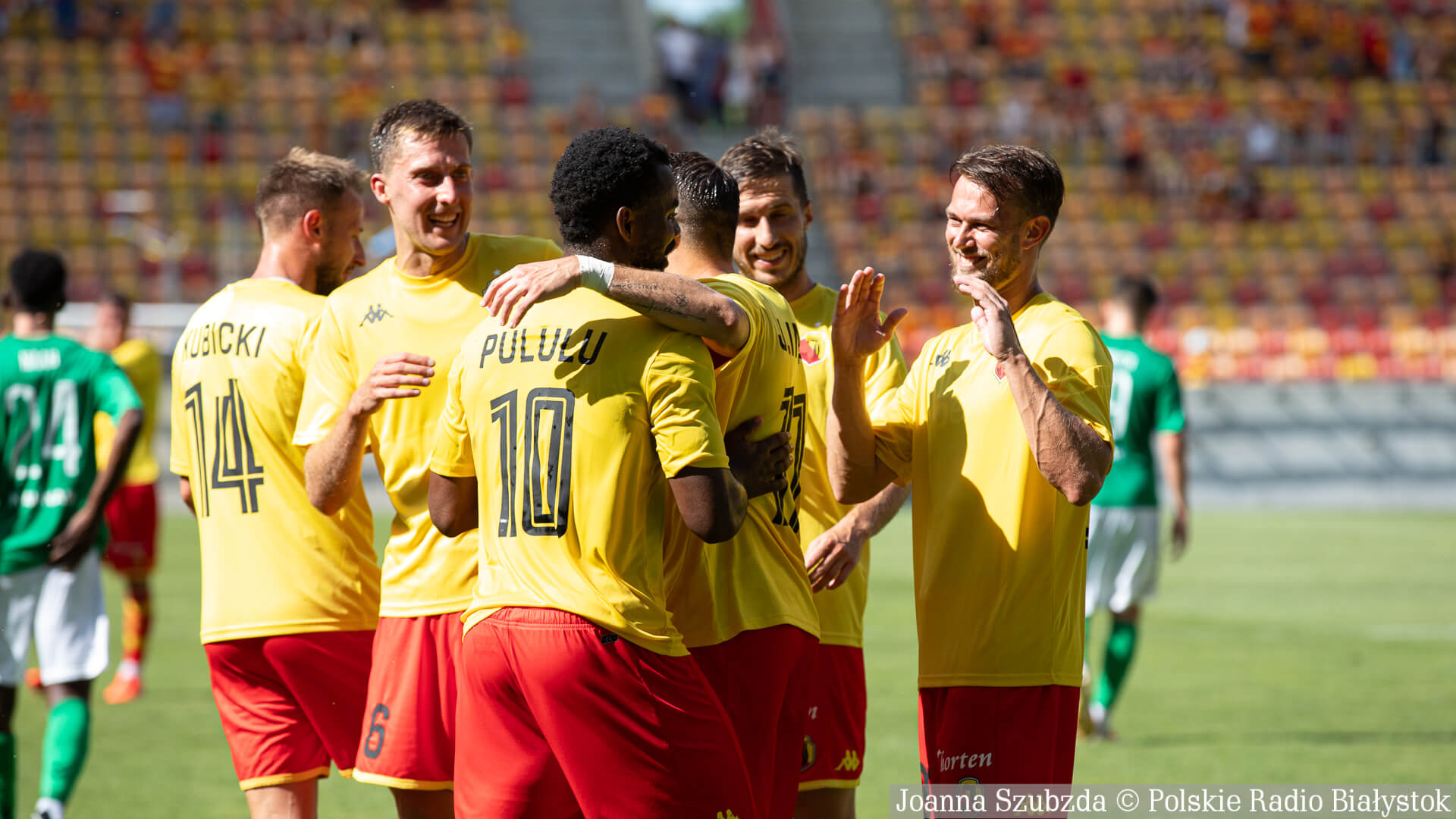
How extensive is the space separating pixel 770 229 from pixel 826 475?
0.80m

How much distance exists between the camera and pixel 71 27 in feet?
87.0

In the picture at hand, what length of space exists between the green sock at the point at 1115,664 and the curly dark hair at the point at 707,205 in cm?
524

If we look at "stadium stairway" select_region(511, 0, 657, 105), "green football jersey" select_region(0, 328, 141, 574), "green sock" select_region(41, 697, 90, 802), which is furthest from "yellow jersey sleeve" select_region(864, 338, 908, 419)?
"stadium stairway" select_region(511, 0, 657, 105)

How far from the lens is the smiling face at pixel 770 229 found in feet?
15.2

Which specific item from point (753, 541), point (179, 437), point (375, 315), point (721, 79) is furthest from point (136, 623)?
point (721, 79)

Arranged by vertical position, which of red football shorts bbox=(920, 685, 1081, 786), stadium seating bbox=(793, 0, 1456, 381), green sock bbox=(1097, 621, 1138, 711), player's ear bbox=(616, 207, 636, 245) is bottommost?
green sock bbox=(1097, 621, 1138, 711)

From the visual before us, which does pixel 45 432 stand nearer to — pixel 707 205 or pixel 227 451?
pixel 227 451

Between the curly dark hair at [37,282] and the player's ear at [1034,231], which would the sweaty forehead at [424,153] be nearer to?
the player's ear at [1034,231]

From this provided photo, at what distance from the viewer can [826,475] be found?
4.74m

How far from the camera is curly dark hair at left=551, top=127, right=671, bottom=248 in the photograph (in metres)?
3.36

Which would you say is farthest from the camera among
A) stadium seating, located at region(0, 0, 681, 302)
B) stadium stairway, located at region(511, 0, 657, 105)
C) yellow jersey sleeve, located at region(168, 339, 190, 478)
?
stadium stairway, located at region(511, 0, 657, 105)

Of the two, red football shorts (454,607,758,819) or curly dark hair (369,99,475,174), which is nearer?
red football shorts (454,607,758,819)

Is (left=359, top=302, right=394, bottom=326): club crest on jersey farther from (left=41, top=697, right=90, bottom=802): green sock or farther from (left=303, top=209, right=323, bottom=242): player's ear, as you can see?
(left=41, top=697, right=90, bottom=802): green sock

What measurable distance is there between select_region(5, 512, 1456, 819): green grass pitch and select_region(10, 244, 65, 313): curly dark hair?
2241mm
